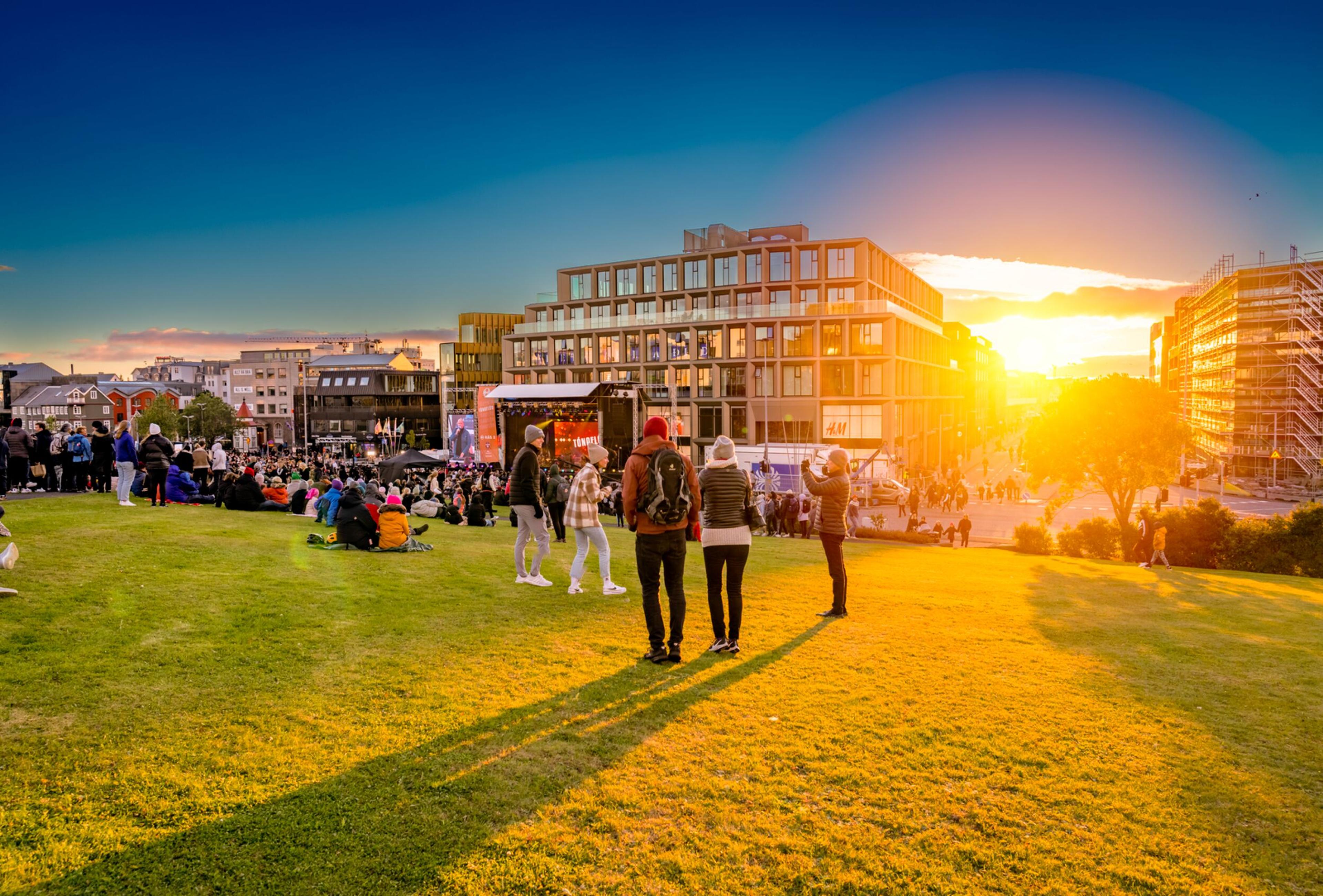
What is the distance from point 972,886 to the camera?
3.33 m

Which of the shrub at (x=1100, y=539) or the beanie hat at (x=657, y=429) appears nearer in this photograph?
the beanie hat at (x=657, y=429)

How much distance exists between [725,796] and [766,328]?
56.9 meters

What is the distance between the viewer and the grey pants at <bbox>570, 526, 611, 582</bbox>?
8312mm

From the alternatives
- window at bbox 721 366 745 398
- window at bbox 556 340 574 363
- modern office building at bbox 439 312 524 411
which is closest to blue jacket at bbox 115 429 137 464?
window at bbox 721 366 745 398

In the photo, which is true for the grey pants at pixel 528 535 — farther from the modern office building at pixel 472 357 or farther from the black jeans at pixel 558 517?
the modern office building at pixel 472 357

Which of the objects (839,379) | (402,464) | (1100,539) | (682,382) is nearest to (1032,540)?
(1100,539)

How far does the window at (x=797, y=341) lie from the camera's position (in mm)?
57812

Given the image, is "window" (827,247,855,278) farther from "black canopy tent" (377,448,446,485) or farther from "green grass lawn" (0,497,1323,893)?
"green grass lawn" (0,497,1323,893)

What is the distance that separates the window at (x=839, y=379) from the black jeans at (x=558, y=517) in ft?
149

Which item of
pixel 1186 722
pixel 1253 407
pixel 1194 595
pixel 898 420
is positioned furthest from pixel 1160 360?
pixel 1186 722

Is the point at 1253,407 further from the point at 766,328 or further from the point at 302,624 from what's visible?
the point at 302,624

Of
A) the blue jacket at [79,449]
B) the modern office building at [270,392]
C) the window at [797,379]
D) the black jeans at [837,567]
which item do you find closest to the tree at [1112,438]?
the black jeans at [837,567]

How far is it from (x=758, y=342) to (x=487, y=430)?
2359 centimetres

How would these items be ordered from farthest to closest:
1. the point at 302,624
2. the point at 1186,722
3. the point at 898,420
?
the point at 898,420, the point at 302,624, the point at 1186,722
